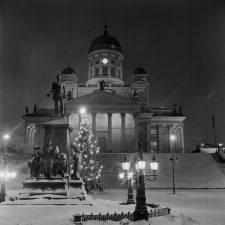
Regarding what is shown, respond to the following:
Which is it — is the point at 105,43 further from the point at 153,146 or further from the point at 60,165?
the point at 60,165

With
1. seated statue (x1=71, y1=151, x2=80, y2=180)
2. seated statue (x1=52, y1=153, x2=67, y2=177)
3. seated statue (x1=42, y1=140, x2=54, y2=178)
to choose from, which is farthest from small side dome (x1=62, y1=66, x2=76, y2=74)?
seated statue (x1=52, y1=153, x2=67, y2=177)

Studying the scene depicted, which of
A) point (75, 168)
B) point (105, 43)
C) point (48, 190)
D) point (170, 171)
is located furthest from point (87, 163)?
point (105, 43)

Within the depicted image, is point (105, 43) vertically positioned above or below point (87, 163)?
above

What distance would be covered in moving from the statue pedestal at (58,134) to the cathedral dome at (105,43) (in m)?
75.3

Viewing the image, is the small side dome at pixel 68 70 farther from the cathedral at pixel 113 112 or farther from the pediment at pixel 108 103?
the pediment at pixel 108 103

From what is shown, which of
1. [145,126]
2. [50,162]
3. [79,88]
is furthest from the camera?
[79,88]

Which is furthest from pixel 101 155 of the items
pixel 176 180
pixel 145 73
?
pixel 145 73

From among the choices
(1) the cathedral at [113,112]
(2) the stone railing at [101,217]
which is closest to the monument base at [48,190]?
(2) the stone railing at [101,217]

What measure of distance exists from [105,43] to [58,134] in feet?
250

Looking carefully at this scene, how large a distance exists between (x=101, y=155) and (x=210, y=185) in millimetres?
18968

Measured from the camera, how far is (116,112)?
71438mm

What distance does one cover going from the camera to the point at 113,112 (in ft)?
235

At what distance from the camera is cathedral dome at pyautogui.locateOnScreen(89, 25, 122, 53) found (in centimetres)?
9275

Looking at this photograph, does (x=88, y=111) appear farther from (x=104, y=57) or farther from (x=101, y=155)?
(x=104, y=57)
